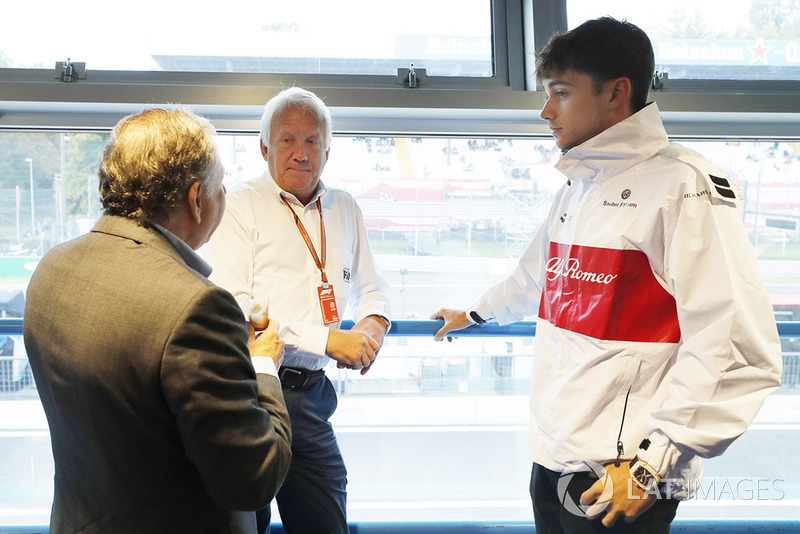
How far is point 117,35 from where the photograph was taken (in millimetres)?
2979

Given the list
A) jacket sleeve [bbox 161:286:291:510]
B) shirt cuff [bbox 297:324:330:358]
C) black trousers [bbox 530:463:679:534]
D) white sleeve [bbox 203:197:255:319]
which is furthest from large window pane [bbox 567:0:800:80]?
jacket sleeve [bbox 161:286:291:510]

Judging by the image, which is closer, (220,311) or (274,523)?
(220,311)

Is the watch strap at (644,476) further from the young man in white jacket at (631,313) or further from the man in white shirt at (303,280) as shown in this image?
the man in white shirt at (303,280)

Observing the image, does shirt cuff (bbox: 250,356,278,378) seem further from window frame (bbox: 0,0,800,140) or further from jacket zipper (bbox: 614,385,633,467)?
window frame (bbox: 0,0,800,140)

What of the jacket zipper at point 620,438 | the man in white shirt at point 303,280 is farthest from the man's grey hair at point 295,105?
the jacket zipper at point 620,438

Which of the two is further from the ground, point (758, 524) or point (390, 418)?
point (390, 418)

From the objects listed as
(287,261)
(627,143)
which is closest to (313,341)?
(287,261)

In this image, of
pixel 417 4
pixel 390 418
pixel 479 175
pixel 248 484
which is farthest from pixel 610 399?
pixel 417 4

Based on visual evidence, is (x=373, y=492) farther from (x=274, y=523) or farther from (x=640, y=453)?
(x=640, y=453)

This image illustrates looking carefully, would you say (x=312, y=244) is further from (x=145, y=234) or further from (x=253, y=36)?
(x=253, y=36)

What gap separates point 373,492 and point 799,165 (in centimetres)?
286

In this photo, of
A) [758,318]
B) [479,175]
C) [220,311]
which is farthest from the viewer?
[479,175]

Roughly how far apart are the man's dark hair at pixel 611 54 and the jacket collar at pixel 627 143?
8 centimetres

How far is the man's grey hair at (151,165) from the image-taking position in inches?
46.0
